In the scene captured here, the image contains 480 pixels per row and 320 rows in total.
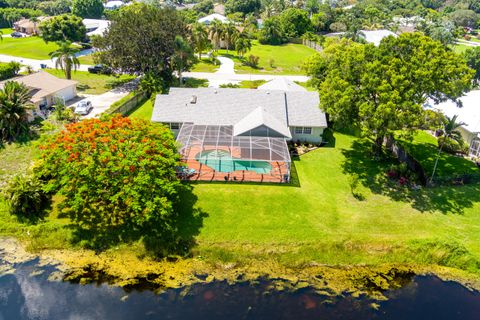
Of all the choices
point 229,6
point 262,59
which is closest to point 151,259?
point 262,59

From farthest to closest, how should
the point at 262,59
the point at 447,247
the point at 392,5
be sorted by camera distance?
1. the point at 392,5
2. the point at 262,59
3. the point at 447,247

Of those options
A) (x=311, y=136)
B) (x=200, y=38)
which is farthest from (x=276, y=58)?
(x=311, y=136)

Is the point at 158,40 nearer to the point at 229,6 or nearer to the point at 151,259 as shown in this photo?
the point at 151,259

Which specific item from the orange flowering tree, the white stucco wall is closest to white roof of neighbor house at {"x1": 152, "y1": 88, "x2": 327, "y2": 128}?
the white stucco wall

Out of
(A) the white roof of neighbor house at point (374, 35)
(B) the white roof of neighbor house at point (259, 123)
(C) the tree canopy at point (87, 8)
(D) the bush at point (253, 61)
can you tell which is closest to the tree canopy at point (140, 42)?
(D) the bush at point (253, 61)

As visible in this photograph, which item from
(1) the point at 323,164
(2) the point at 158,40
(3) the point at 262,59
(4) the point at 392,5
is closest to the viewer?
(1) the point at 323,164

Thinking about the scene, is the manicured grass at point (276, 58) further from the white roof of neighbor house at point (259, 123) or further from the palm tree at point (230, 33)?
the white roof of neighbor house at point (259, 123)
